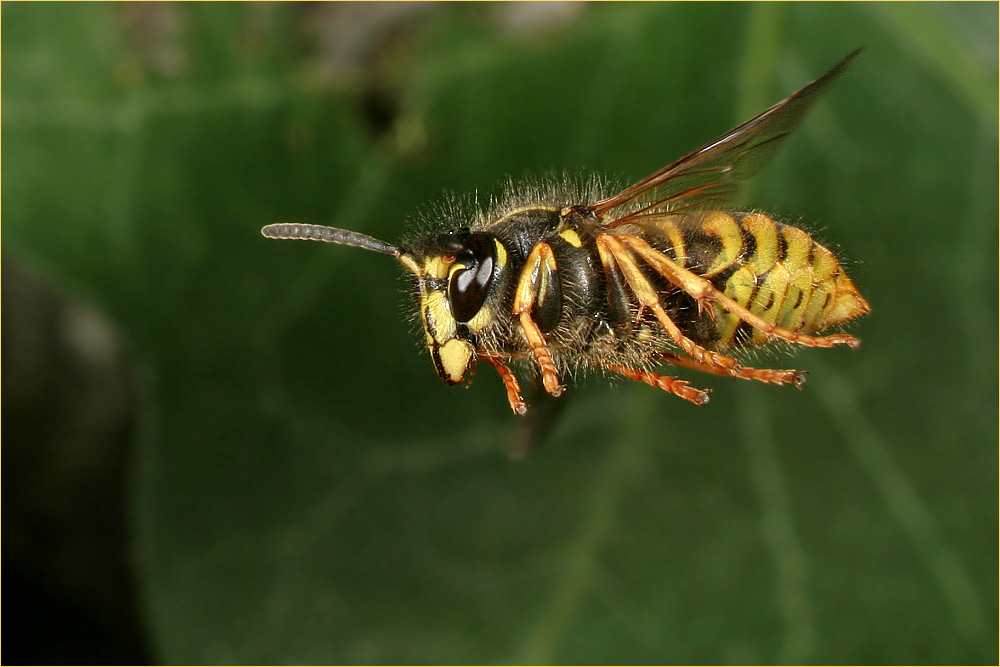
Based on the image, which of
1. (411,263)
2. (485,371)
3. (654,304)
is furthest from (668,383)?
(485,371)

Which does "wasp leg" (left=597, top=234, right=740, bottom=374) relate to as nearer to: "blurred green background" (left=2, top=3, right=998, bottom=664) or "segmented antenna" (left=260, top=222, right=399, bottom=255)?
"segmented antenna" (left=260, top=222, right=399, bottom=255)

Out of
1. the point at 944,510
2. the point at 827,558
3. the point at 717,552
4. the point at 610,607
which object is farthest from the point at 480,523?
the point at 944,510

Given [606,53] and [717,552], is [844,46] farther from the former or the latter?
[717,552]

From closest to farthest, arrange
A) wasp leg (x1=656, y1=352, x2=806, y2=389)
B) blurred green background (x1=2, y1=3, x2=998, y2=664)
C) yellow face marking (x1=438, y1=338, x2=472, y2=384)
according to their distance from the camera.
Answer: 1. wasp leg (x1=656, y1=352, x2=806, y2=389)
2. yellow face marking (x1=438, y1=338, x2=472, y2=384)
3. blurred green background (x1=2, y1=3, x2=998, y2=664)

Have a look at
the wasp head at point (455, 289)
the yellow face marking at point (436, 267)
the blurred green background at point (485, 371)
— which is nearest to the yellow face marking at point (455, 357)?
the wasp head at point (455, 289)

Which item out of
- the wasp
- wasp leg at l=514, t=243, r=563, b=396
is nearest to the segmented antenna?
the wasp

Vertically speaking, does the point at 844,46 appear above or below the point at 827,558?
above
